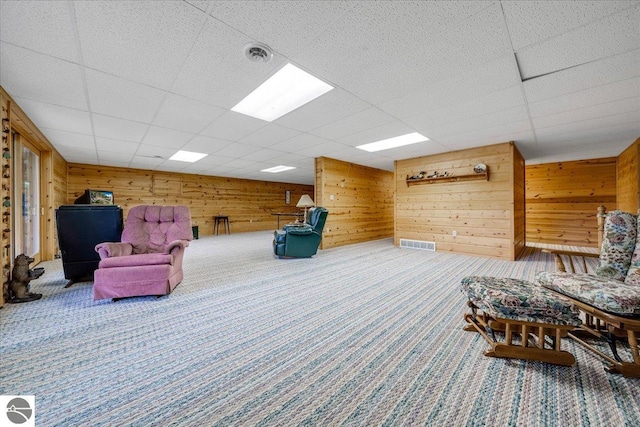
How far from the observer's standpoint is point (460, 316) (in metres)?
2.13

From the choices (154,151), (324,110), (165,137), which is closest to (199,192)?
(154,151)

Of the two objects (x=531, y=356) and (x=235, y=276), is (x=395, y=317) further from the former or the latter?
(x=235, y=276)

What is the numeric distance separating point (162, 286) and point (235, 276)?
100cm

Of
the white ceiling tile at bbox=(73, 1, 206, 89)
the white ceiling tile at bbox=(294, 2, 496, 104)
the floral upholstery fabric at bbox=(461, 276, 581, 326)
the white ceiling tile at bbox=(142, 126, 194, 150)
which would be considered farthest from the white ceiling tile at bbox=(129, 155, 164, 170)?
the floral upholstery fabric at bbox=(461, 276, 581, 326)

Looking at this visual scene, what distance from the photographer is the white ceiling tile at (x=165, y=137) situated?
3881 mm

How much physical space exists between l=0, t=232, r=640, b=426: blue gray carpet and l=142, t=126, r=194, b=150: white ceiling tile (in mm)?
2481

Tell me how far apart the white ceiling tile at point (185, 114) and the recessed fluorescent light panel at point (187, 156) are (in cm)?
182

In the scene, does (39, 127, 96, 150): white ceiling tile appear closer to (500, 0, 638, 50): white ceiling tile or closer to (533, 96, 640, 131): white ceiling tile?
(500, 0, 638, 50): white ceiling tile

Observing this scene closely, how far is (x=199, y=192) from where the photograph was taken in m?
8.79

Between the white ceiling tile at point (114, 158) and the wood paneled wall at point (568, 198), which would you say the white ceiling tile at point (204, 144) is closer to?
the white ceiling tile at point (114, 158)

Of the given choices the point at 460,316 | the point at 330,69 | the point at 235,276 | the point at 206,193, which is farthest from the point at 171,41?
the point at 206,193

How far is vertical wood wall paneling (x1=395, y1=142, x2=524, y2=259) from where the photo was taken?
4.48m

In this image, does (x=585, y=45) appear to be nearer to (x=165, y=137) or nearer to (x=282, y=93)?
(x=282, y=93)

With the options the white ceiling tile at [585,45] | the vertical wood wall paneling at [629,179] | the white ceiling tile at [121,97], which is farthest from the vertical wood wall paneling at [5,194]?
the vertical wood wall paneling at [629,179]
